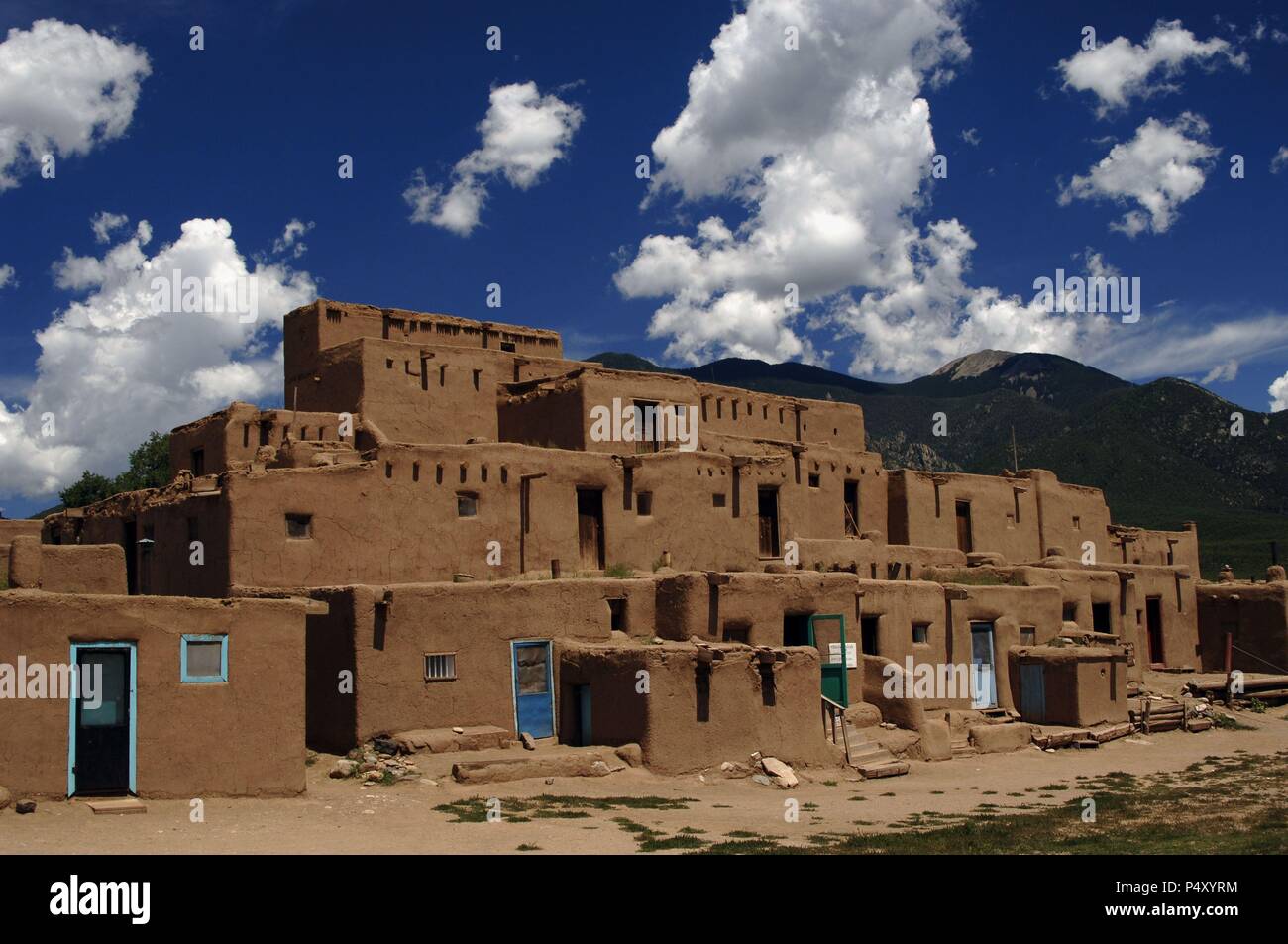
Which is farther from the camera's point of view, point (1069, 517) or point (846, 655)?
point (1069, 517)

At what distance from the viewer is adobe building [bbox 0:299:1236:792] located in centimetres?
2188

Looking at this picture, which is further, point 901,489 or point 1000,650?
point 901,489

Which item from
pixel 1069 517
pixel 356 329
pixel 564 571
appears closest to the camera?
pixel 564 571

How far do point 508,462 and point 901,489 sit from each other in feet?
49.5

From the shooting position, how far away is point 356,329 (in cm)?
3300

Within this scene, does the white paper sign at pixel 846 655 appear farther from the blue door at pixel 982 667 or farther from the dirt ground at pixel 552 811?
the blue door at pixel 982 667

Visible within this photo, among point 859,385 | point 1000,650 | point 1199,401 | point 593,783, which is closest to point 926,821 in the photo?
point 593,783

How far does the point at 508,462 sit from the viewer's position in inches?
1101

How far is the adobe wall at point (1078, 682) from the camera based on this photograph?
1155 inches

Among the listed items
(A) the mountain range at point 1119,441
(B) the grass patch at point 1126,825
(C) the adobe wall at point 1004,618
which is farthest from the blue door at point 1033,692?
(A) the mountain range at point 1119,441

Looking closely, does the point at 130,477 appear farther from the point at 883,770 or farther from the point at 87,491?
the point at 883,770

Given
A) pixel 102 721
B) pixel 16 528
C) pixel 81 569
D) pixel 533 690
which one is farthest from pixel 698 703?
pixel 16 528

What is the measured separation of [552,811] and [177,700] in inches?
210

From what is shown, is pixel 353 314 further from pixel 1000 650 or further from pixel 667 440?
pixel 1000 650
